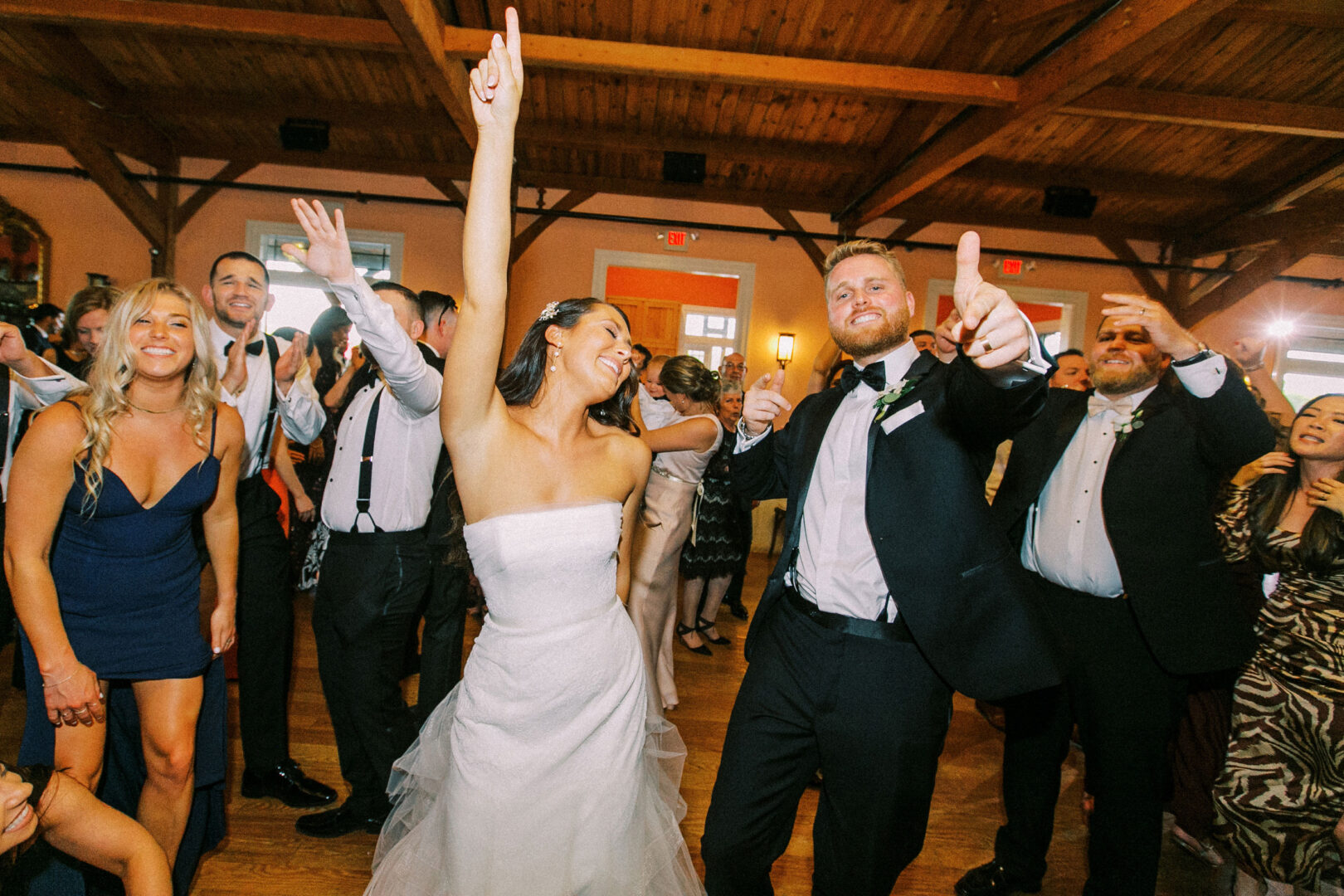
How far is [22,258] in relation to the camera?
7840mm

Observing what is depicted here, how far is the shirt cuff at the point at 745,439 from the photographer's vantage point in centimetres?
197

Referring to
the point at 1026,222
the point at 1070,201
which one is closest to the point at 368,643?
the point at 1070,201

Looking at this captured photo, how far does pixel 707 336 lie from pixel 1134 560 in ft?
26.3

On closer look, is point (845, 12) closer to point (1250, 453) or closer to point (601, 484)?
point (1250, 453)

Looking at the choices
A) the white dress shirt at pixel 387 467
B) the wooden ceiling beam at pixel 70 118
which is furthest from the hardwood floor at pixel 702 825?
the wooden ceiling beam at pixel 70 118

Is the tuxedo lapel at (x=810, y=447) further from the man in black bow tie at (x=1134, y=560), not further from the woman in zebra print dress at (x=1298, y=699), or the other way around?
the woman in zebra print dress at (x=1298, y=699)

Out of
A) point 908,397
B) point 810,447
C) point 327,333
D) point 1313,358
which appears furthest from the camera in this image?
point 1313,358

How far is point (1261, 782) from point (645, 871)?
1982 millimetres

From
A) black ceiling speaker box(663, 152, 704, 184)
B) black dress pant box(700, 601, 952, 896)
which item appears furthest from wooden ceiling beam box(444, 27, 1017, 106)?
black dress pant box(700, 601, 952, 896)

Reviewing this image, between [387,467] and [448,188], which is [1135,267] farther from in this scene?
[387,467]

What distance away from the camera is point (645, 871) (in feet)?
4.82

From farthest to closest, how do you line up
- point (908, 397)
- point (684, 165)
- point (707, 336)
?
point (707, 336) → point (684, 165) → point (908, 397)

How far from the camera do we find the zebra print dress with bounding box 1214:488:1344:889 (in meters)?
2.04

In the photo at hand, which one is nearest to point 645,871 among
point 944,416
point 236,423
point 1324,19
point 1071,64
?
point 944,416
